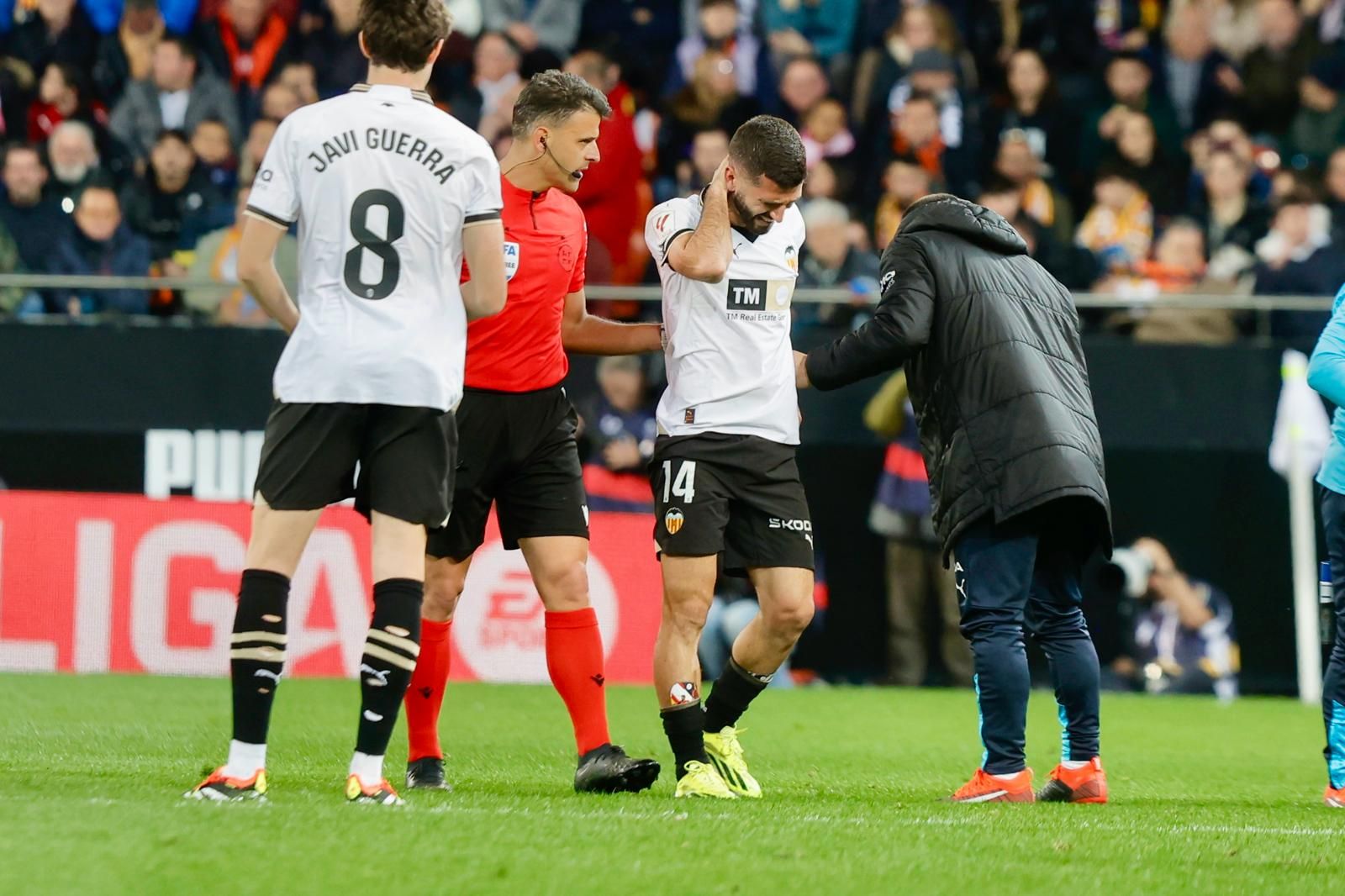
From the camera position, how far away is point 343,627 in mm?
11156

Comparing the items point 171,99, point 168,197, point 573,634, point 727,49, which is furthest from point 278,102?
point 573,634

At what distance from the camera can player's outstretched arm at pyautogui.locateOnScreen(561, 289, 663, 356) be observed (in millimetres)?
6414

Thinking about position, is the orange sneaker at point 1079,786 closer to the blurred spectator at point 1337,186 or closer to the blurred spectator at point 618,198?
the blurred spectator at point 618,198

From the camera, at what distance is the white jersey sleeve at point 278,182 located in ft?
16.2

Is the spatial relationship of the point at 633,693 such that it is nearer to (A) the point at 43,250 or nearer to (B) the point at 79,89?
(A) the point at 43,250

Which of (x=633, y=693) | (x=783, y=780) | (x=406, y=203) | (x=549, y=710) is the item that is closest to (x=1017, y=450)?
(x=783, y=780)

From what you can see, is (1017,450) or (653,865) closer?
(653,865)

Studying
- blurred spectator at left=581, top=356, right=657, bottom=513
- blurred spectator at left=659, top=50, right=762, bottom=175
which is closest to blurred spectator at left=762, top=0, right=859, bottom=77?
blurred spectator at left=659, top=50, right=762, bottom=175

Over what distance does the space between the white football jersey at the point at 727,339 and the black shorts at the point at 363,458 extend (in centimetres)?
125

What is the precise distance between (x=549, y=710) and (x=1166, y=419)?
4.38 metres

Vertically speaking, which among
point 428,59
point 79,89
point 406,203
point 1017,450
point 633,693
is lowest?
point 633,693

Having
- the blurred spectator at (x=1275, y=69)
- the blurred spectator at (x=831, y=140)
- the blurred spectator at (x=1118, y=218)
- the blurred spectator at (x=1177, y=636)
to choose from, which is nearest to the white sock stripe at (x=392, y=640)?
the blurred spectator at (x=1177, y=636)

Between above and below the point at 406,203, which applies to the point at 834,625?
below

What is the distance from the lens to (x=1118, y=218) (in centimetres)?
1319
